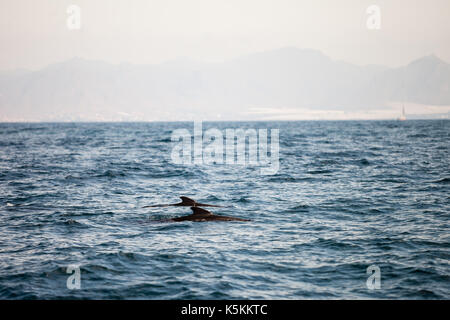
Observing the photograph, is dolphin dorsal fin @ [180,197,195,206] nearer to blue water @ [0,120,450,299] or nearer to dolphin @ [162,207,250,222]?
blue water @ [0,120,450,299]

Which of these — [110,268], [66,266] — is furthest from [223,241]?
[66,266]

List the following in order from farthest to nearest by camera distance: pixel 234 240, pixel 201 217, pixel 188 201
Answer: pixel 188 201 < pixel 201 217 < pixel 234 240

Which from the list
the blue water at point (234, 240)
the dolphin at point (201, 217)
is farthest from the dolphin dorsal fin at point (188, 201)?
the dolphin at point (201, 217)

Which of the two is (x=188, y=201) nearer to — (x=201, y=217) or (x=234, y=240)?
(x=201, y=217)

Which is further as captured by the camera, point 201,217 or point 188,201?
point 188,201

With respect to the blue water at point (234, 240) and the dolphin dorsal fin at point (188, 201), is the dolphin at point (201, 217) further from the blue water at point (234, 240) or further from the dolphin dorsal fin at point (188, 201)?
the dolphin dorsal fin at point (188, 201)

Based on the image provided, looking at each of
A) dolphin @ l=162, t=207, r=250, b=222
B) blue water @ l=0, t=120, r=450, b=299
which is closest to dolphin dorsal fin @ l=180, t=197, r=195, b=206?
blue water @ l=0, t=120, r=450, b=299

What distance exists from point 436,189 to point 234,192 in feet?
33.5

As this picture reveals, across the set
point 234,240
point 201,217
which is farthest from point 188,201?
point 234,240

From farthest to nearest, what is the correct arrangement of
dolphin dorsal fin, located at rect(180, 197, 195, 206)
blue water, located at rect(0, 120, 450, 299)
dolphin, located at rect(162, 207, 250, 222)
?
dolphin dorsal fin, located at rect(180, 197, 195, 206), dolphin, located at rect(162, 207, 250, 222), blue water, located at rect(0, 120, 450, 299)

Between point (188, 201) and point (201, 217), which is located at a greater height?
point (188, 201)

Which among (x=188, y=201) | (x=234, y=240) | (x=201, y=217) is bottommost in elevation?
(x=234, y=240)

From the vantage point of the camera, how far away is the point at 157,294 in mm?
10625
